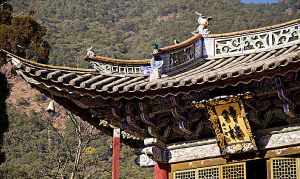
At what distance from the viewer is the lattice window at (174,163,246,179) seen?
33.6ft

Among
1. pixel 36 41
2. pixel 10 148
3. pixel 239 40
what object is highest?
pixel 36 41

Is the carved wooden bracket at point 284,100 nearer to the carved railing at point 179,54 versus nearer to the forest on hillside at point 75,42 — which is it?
the carved railing at point 179,54

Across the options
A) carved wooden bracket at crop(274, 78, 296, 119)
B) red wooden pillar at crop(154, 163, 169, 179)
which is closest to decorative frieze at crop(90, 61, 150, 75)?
red wooden pillar at crop(154, 163, 169, 179)

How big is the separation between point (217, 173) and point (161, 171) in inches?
36.9

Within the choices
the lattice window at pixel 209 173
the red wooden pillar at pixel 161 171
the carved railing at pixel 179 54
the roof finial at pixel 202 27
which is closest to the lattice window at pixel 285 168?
the lattice window at pixel 209 173

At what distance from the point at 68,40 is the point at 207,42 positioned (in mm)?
70472

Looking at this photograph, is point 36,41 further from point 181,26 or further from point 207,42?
point 181,26

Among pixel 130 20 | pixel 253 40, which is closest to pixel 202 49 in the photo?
pixel 253 40

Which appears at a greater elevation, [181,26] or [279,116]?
[181,26]

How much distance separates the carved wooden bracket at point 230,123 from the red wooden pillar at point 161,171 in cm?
107

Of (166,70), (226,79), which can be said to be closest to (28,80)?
(166,70)

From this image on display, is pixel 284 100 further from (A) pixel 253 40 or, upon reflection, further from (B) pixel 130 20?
(B) pixel 130 20

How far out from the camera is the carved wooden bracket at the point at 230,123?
10009mm

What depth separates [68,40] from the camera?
266ft
